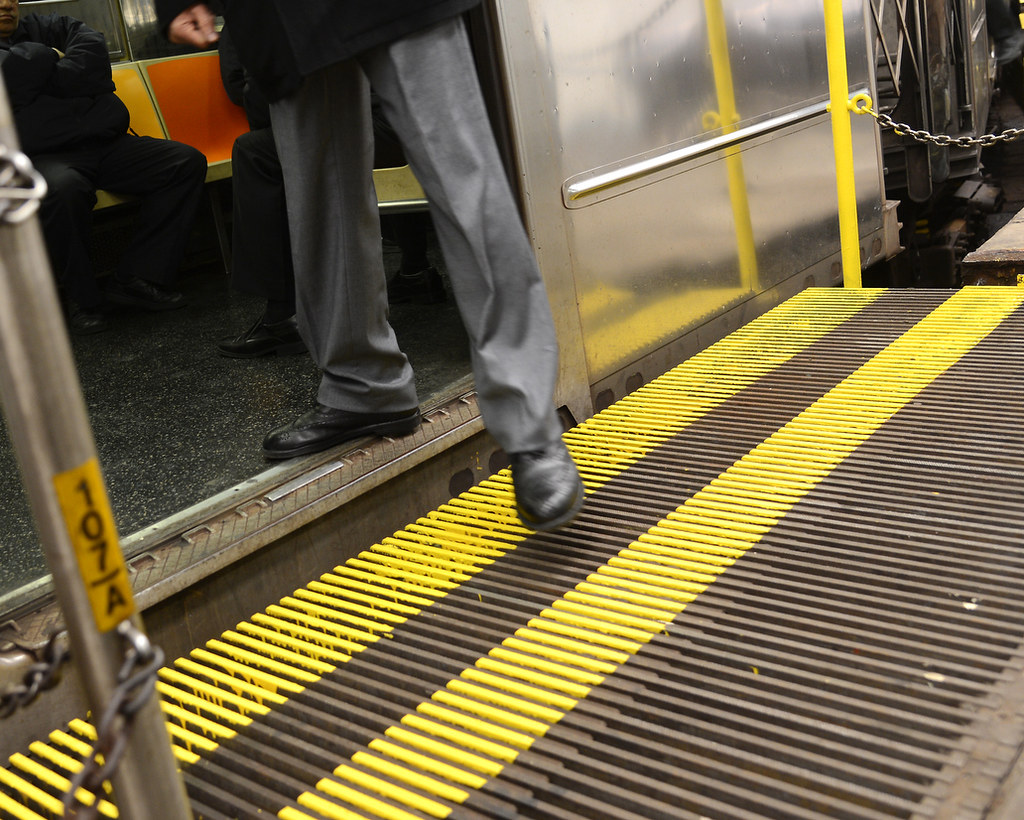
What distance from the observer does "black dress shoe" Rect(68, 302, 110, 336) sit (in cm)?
371

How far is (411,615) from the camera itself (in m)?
1.80

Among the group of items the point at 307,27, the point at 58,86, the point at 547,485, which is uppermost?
the point at 58,86

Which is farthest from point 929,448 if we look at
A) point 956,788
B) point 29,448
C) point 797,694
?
point 29,448

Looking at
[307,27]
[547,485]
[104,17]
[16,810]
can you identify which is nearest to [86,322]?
[104,17]

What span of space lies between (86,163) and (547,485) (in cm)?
297

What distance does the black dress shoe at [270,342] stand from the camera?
121 inches

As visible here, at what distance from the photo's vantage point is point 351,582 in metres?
1.96

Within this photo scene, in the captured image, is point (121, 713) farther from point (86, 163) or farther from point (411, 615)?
point (86, 163)

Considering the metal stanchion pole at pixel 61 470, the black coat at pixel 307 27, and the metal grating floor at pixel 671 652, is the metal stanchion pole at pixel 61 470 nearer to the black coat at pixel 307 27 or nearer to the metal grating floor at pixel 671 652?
the metal grating floor at pixel 671 652

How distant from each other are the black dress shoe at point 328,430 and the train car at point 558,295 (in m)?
0.04

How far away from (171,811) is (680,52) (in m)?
2.82

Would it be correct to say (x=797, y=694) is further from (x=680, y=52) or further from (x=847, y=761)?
(x=680, y=52)

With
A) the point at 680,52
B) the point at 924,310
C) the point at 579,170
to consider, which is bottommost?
the point at 924,310

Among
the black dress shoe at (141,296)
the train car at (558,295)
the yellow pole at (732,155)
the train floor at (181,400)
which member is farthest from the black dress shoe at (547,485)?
the black dress shoe at (141,296)
